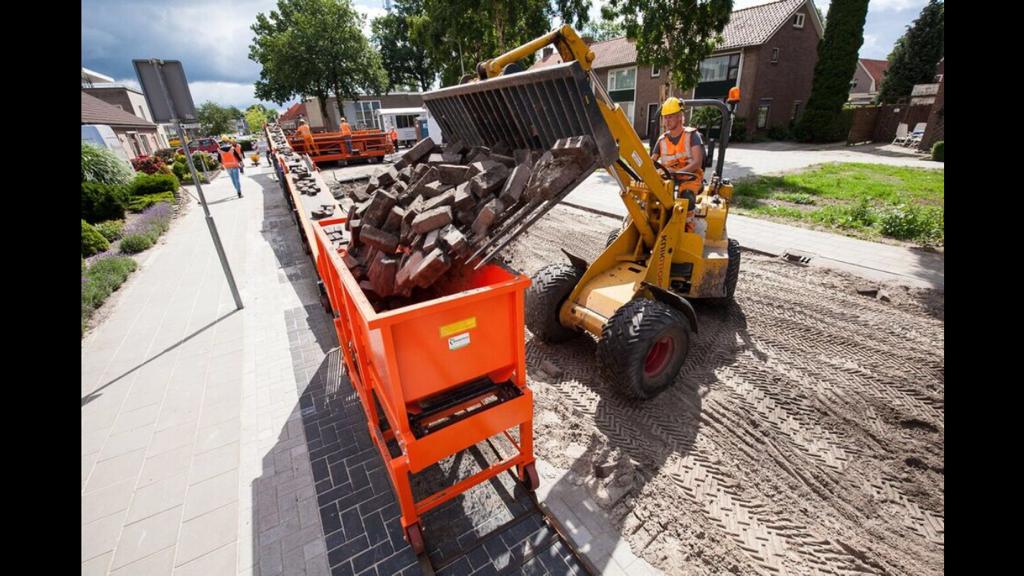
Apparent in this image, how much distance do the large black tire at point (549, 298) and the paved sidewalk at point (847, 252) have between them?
17.2 feet

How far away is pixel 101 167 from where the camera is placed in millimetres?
14109

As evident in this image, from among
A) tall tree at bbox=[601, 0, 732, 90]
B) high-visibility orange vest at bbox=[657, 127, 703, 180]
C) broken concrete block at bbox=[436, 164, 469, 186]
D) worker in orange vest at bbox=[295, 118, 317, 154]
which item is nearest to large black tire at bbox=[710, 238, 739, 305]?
high-visibility orange vest at bbox=[657, 127, 703, 180]

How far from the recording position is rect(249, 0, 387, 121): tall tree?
3297 cm

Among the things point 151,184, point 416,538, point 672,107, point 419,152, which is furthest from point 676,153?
point 151,184

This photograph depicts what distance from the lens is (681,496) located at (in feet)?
10.9

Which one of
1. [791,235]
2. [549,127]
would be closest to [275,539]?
[549,127]

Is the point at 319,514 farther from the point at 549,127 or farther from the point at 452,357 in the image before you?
the point at 549,127

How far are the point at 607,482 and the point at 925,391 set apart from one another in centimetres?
348

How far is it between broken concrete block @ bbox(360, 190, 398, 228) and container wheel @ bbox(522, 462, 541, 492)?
2189mm

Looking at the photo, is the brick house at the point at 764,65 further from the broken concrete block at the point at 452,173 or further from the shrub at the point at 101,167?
the broken concrete block at the point at 452,173

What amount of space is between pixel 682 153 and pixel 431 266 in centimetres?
376

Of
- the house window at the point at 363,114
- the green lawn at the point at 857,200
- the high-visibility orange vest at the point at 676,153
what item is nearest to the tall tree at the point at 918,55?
the green lawn at the point at 857,200

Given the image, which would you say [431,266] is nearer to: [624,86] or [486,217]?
[486,217]

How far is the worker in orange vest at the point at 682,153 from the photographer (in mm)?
4988
